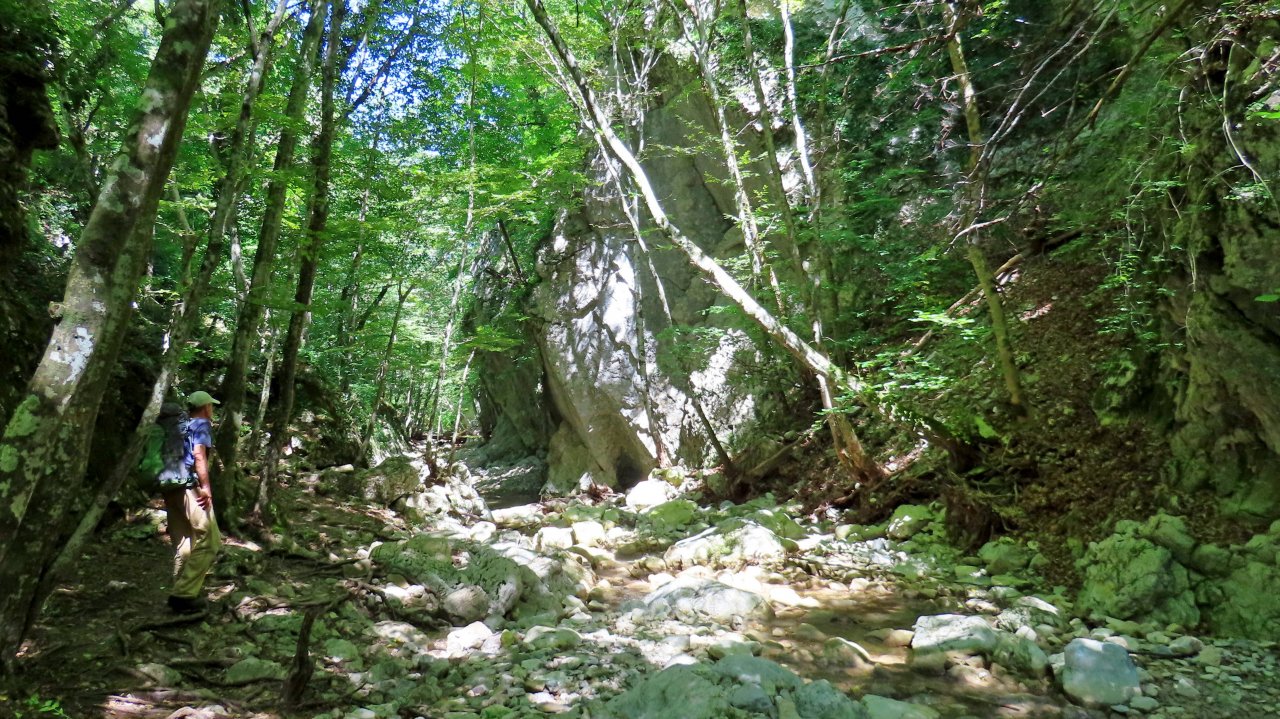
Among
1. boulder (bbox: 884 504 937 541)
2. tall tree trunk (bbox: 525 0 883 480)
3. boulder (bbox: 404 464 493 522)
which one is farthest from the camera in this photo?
boulder (bbox: 404 464 493 522)

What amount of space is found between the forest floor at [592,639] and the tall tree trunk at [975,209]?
6.26 ft

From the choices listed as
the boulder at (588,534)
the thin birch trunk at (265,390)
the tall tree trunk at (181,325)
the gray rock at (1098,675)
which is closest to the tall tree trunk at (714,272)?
the tall tree trunk at (181,325)

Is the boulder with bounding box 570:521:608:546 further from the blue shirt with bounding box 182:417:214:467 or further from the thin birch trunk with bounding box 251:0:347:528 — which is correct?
the blue shirt with bounding box 182:417:214:467

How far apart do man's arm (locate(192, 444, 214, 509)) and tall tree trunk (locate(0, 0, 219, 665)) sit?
66.5 inches

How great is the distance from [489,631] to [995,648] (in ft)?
12.9

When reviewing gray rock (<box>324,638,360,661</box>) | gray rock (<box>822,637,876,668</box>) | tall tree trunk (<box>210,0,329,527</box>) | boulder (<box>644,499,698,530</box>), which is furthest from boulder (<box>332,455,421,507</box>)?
gray rock (<box>822,637,876,668</box>)

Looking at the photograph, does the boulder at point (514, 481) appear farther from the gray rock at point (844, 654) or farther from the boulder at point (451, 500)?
the gray rock at point (844, 654)

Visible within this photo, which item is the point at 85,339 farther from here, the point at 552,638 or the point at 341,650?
the point at 552,638

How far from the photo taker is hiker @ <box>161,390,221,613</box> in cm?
481

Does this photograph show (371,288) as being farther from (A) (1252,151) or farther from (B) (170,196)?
(A) (1252,151)

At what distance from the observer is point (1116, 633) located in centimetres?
477

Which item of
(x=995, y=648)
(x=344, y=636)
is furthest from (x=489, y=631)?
(x=995, y=648)

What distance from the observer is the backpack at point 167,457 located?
4.86 m

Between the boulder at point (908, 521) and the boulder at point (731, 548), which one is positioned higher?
the boulder at point (908, 521)
